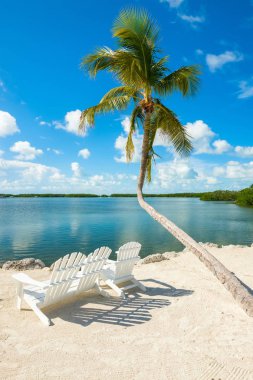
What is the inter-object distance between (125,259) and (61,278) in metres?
1.73

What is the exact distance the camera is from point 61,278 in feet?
18.0

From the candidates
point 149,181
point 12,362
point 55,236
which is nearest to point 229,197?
point 55,236

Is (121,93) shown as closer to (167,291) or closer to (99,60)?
→ (99,60)

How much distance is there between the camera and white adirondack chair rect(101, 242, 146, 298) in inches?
260

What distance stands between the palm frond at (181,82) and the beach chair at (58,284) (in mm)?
6199

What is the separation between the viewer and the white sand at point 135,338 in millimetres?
3811

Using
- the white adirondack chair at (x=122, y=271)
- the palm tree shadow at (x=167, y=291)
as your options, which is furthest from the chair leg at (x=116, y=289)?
the palm tree shadow at (x=167, y=291)

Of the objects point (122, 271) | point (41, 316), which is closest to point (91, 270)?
point (122, 271)

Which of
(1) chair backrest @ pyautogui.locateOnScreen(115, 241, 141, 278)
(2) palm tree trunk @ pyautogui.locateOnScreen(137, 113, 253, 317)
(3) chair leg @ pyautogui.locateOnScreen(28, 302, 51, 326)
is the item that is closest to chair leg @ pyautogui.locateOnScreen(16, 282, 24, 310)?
(3) chair leg @ pyautogui.locateOnScreen(28, 302, 51, 326)

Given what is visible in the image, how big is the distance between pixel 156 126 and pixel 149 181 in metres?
1.97

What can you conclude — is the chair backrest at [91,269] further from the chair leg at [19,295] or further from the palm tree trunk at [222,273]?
the palm tree trunk at [222,273]

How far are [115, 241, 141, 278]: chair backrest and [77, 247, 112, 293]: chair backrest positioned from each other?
39 centimetres

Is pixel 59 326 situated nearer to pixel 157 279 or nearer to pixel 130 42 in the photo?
pixel 157 279

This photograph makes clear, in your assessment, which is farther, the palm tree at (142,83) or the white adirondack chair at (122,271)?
the palm tree at (142,83)
